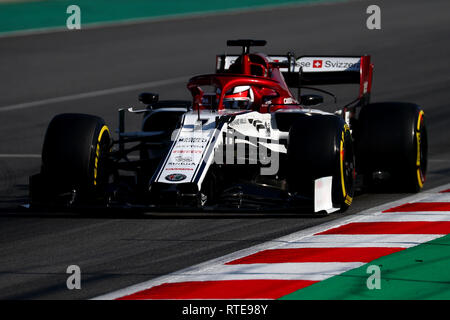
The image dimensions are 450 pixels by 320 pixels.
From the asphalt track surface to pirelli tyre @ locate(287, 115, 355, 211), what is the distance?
12.4 inches

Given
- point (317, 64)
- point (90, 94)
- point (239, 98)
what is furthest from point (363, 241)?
point (90, 94)

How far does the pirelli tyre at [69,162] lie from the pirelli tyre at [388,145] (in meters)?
2.85

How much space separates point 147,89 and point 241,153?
10.6m

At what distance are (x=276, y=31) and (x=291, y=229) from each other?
60.5ft

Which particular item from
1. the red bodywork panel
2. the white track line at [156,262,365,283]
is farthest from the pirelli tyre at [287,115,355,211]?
the white track line at [156,262,365,283]

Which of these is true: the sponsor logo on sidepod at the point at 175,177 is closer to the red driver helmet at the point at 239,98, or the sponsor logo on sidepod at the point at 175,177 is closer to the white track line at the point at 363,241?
the white track line at the point at 363,241

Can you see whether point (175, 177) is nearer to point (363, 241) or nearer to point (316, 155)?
point (316, 155)

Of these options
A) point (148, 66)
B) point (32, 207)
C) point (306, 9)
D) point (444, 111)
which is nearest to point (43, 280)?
point (32, 207)

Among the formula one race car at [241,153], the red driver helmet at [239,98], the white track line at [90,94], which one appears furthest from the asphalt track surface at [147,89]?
the red driver helmet at [239,98]

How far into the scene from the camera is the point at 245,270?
7703 millimetres

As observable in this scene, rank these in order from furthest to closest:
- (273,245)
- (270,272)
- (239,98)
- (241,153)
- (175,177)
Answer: (239,98) < (241,153) < (175,177) < (273,245) < (270,272)

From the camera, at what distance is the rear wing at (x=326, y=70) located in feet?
41.6

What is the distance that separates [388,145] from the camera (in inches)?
429

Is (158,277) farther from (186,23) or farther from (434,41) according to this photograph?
(186,23)
